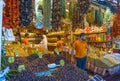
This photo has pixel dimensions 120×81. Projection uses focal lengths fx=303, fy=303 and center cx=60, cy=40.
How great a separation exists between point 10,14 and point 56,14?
4.46ft

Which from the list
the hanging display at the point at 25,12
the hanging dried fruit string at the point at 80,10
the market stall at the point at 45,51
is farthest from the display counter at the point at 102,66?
the hanging display at the point at 25,12

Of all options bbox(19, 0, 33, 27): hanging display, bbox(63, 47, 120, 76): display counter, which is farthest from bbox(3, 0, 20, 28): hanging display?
bbox(63, 47, 120, 76): display counter

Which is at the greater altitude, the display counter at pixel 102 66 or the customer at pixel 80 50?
the customer at pixel 80 50

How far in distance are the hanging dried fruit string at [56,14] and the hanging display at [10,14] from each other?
1.18 meters

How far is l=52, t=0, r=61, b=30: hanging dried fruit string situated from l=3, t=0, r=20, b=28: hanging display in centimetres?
118

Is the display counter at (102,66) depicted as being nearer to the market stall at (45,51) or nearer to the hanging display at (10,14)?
the market stall at (45,51)

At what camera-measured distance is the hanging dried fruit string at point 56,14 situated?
6.09 meters

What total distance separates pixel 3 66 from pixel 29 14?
4.27ft

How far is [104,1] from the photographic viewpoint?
32.5 ft

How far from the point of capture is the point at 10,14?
5.02m

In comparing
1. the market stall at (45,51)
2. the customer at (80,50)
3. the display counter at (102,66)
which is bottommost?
the display counter at (102,66)

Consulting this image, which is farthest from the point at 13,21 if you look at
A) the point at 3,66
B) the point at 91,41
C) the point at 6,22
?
the point at 91,41

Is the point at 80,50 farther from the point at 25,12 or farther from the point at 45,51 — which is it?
the point at 25,12

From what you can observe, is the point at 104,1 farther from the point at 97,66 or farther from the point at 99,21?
the point at 97,66
